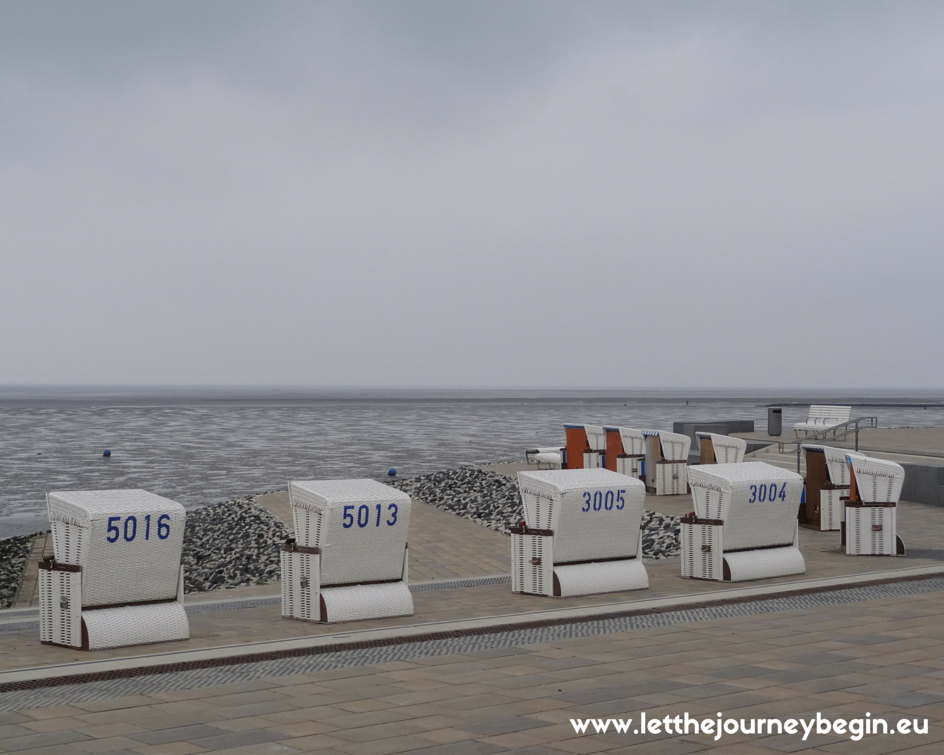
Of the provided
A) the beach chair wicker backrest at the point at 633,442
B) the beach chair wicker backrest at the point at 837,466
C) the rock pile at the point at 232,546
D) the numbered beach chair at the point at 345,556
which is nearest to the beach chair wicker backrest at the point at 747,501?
the numbered beach chair at the point at 345,556

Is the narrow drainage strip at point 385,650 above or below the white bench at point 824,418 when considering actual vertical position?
below

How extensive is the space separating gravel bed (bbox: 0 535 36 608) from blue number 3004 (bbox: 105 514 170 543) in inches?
349

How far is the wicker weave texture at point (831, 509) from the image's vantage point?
17734mm

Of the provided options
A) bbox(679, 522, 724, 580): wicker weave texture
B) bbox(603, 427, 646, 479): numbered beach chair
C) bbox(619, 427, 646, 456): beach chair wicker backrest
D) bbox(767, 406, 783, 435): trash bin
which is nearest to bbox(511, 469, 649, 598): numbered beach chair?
bbox(679, 522, 724, 580): wicker weave texture

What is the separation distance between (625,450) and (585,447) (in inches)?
83.1

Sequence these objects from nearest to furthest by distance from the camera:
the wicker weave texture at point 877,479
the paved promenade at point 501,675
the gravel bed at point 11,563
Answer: the paved promenade at point 501,675, the wicker weave texture at point 877,479, the gravel bed at point 11,563

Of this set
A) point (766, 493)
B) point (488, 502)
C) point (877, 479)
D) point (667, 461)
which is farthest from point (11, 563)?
point (877, 479)

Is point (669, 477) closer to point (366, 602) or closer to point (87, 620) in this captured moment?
point (366, 602)

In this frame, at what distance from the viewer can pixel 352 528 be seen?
404 inches

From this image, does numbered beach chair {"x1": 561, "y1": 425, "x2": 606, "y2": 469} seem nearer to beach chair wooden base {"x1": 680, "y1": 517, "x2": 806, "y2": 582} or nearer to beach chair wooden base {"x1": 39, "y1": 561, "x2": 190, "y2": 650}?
beach chair wooden base {"x1": 680, "y1": 517, "x2": 806, "y2": 582}

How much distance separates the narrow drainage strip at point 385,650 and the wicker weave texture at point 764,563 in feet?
3.08

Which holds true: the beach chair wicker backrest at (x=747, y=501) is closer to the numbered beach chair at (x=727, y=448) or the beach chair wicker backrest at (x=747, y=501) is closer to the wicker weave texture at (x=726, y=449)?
the numbered beach chair at (x=727, y=448)

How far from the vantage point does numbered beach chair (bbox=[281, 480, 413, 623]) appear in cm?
1016

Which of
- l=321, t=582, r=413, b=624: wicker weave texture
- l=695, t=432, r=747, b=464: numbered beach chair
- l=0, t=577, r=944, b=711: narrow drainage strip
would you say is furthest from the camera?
l=695, t=432, r=747, b=464: numbered beach chair
